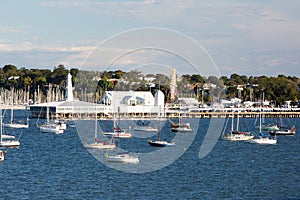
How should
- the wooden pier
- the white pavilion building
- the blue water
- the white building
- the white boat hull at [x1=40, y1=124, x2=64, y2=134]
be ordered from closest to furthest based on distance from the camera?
the blue water, the white boat hull at [x1=40, y1=124, x2=64, y2=134], the white pavilion building, the white building, the wooden pier

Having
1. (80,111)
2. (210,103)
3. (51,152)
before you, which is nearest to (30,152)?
(51,152)

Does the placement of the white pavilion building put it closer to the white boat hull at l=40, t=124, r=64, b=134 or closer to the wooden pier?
the wooden pier

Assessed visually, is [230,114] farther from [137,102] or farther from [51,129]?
[51,129]

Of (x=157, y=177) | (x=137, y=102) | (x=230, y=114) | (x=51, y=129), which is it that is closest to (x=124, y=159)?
(x=157, y=177)

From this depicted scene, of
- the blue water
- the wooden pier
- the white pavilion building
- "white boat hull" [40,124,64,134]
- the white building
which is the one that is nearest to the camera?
the blue water

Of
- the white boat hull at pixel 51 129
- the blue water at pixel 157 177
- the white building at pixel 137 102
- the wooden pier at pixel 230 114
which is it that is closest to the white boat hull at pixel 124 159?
the blue water at pixel 157 177

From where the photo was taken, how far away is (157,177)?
53.0 metres

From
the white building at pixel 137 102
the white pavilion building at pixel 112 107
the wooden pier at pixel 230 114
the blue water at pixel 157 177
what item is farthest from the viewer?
the wooden pier at pixel 230 114

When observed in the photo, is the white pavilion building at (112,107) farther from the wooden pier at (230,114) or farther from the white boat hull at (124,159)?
the white boat hull at (124,159)

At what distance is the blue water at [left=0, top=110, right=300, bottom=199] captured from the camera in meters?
45.5

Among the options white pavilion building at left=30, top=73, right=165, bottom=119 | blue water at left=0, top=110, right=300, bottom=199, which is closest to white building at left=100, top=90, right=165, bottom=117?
white pavilion building at left=30, top=73, right=165, bottom=119

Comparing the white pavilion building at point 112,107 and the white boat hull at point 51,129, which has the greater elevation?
the white pavilion building at point 112,107

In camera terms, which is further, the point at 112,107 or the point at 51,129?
the point at 112,107

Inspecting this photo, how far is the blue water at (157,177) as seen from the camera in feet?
149
